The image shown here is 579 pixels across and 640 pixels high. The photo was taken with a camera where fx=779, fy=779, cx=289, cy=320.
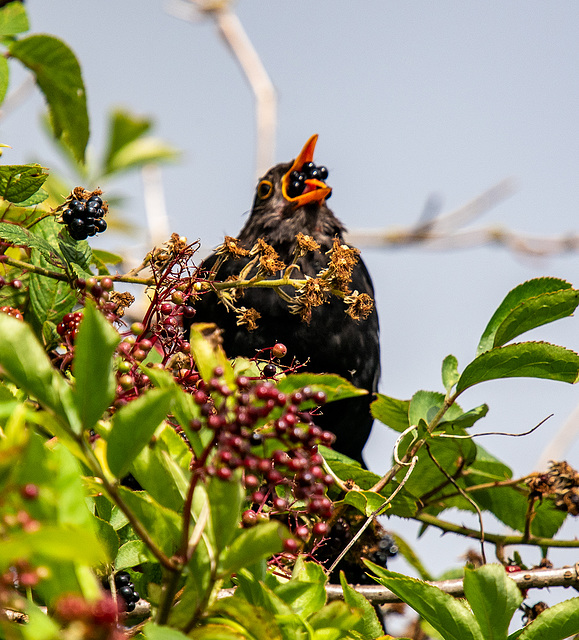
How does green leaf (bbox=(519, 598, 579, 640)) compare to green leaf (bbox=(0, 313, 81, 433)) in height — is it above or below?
below

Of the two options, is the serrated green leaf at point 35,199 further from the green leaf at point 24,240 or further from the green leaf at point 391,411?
the green leaf at point 391,411

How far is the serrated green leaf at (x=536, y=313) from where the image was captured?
52.0 inches

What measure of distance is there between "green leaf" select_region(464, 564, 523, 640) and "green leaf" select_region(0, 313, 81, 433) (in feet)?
1.84

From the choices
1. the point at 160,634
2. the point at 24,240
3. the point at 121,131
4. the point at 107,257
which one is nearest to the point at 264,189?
the point at 121,131

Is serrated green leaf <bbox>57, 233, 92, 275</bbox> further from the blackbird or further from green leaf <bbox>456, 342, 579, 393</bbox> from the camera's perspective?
the blackbird

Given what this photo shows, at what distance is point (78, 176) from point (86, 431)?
10.4 ft

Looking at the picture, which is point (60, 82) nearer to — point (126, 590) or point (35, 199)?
point (35, 199)

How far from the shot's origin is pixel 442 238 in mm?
5629

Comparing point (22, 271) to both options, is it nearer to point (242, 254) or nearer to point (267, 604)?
point (242, 254)

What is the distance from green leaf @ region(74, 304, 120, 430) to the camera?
2.32 feet

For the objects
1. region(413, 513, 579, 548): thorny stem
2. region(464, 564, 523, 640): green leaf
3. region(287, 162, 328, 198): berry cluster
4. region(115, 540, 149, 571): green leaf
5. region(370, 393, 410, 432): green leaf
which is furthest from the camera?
region(287, 162, 328, 198): berry cluster

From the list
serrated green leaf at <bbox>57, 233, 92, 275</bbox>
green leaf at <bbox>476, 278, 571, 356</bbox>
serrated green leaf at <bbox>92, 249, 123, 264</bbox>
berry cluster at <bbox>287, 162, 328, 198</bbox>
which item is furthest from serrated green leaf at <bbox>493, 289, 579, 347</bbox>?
berry cluster at <bbox>287, 162, 328, 198</bbox>

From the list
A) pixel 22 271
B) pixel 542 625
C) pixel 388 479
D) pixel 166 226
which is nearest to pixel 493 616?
pixel 542 625

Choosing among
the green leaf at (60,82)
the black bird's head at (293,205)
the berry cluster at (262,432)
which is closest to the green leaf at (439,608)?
the berry cluster at (262,432)
